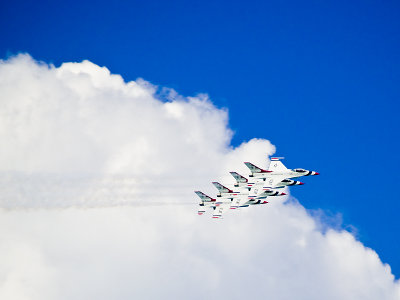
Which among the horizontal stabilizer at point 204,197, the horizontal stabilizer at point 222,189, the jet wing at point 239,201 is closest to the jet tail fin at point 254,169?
the jet wing at point 239,201

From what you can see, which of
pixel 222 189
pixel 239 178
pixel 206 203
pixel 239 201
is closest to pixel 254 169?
pixel 239 178

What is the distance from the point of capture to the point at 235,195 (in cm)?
19050

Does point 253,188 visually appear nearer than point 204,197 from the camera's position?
Yes

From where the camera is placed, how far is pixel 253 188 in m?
181

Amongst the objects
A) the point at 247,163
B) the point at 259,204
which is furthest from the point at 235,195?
the point at 247,163

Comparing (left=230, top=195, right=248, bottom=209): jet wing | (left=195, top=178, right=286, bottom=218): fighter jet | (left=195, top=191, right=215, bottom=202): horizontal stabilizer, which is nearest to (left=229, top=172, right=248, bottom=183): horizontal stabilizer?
(left=195, top=178, right=286, bottom=218): fighter jet

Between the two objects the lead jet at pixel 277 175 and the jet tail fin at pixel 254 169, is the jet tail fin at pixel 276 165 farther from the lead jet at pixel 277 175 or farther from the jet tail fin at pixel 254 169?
the jet tail fin at pixel 254 169

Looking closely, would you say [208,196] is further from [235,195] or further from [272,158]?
[272,158]

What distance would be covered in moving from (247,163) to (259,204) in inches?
798

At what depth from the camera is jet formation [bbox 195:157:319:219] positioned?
583ft

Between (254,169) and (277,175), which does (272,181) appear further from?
(254,169)

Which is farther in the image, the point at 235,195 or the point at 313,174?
the point at 235,195

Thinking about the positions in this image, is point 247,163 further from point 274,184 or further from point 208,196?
point 208,196

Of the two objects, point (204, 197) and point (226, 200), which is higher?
point (204, 197)
